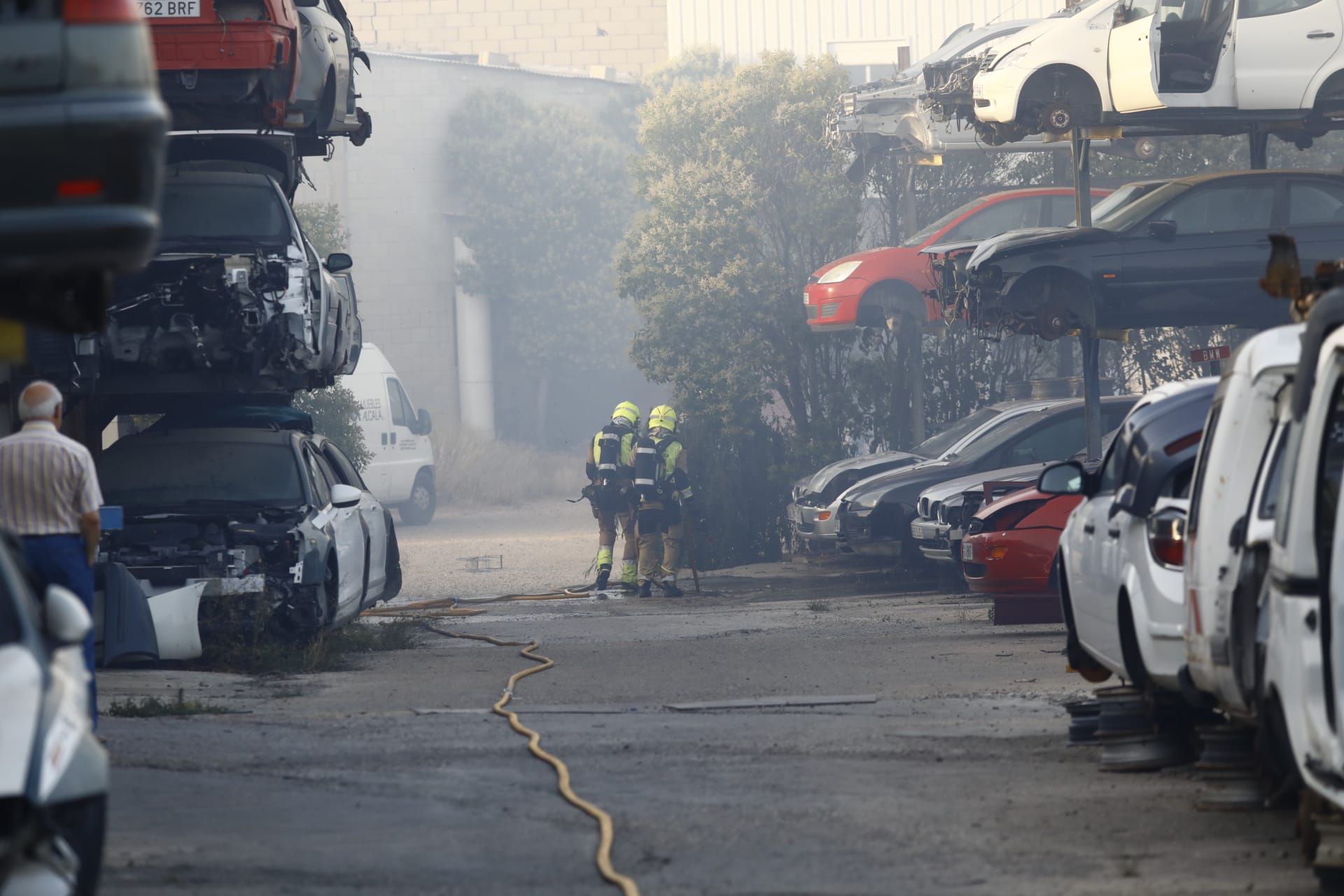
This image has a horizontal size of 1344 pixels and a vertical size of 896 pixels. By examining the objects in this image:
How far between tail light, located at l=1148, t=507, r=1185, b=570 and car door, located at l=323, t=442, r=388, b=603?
7.93 m

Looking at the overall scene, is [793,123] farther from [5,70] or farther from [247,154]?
[5,70]

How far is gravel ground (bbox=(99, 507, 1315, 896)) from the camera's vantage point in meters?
5.86

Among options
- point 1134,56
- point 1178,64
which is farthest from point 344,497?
Answer: point 1178,64

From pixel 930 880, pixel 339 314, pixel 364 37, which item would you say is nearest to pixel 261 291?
pixel 339 314

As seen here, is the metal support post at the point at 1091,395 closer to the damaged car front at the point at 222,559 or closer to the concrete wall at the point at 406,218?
the damaged car front at the point at 222,559

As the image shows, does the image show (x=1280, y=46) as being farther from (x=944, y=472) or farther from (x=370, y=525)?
(x=370, y=525)

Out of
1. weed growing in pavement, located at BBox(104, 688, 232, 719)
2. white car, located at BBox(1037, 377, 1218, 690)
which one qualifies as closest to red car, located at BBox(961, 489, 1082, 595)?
white car, located at BBox(1037, 377, 1218, 690)

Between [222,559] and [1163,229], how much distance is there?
9.12m

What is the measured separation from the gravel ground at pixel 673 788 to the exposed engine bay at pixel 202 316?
271 cm

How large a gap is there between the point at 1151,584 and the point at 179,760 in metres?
4.38

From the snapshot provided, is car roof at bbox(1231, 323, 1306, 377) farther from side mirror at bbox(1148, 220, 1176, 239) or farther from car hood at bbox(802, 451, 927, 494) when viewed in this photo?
car hood at bbox(802, 451, 927, 494)

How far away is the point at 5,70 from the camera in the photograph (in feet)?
13.6

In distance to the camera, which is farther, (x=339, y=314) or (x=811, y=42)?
(x=811, y=42)

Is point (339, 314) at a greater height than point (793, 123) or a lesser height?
lesser
